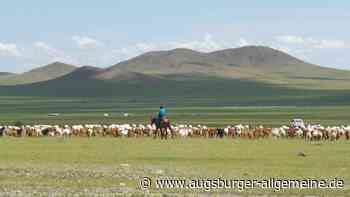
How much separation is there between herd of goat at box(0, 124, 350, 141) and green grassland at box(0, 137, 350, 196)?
7.84ft

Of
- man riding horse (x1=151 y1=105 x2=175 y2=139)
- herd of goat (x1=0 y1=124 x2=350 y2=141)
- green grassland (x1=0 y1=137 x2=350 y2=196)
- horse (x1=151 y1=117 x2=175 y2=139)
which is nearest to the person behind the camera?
green grassland (x1=0 y1=137 x2=350 y2=196)

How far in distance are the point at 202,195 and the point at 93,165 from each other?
7.47 meters

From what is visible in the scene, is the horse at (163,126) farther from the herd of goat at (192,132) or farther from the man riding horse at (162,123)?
the herd of goat at (192,132)

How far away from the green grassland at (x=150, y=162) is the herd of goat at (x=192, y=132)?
239 centimetres

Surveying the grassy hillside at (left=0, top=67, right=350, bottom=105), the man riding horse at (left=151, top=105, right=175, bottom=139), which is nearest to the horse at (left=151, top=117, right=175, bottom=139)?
the man riding horse at (left=151, top=105, right=175, bottom=139)

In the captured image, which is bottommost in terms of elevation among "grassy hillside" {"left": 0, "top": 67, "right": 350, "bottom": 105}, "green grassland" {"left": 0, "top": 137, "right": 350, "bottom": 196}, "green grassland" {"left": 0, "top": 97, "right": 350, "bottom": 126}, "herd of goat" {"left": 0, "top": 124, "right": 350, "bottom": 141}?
"green grassland" {"left": 0, "top": 137, "right": 350, "bottom": 196}

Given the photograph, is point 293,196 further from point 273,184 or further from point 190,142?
point 190,142

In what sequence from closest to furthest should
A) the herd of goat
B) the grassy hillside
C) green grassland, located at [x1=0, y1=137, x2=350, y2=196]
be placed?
green grassland, located at [x1=0, y1=137, x2=350, y2=196] → the herd of goat → the grassy hillside

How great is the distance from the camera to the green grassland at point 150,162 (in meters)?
19.0

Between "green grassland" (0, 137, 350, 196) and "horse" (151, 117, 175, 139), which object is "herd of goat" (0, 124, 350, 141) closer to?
"horse" (151, 117, 175, 139)

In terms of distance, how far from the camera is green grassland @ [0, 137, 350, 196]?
1902 centimetres

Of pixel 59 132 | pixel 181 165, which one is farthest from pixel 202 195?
pixel 59 132

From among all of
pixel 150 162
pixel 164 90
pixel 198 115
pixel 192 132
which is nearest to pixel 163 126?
pixel 192 132

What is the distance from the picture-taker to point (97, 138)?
4038 cm
